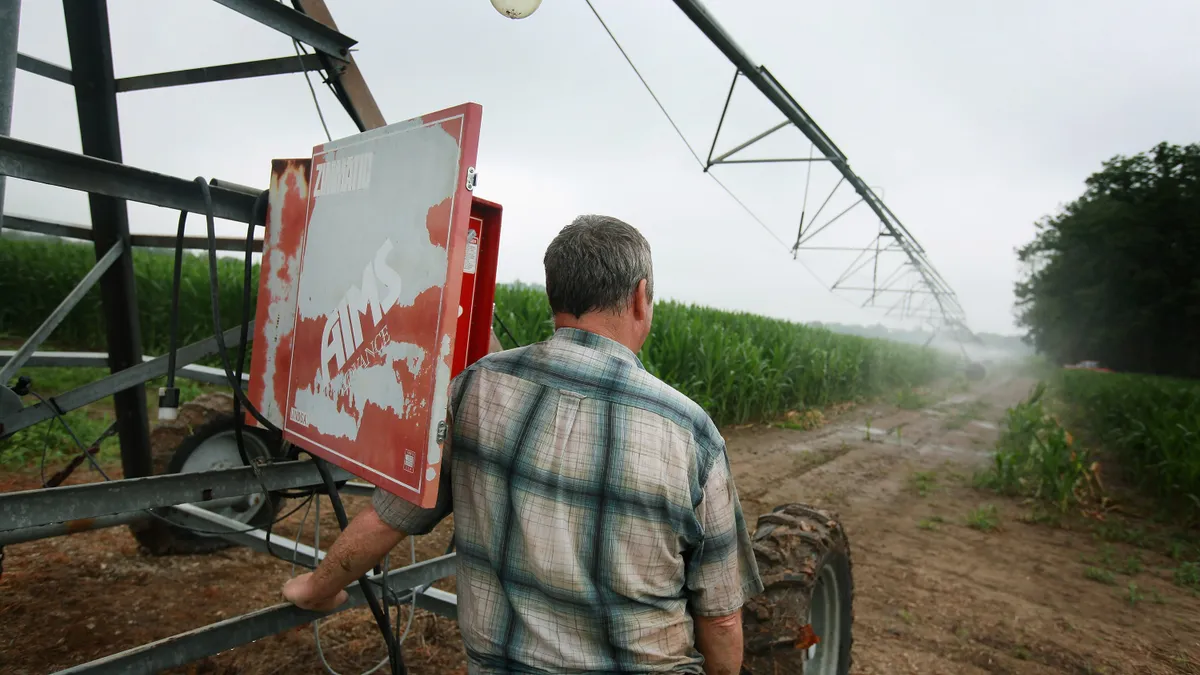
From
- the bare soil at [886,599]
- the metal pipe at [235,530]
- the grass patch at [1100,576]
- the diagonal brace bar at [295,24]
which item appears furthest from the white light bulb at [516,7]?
the grass patch at [1100,576]

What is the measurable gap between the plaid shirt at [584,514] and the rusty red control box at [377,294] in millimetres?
181

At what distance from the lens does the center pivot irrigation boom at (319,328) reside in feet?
4.13

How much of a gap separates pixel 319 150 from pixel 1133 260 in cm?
3252

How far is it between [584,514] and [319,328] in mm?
842

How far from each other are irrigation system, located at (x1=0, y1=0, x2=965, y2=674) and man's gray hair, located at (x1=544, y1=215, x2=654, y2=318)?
0.95m

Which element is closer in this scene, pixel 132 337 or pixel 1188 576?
pixel 132 337

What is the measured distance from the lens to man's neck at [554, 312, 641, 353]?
1.42m

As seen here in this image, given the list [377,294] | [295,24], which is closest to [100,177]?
[377,294]

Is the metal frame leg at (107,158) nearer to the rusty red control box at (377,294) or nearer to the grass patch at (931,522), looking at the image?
the rusty red control box at (377,294)

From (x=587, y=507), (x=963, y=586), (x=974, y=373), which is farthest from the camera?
(x=974, y=373)

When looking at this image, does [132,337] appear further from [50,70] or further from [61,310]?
[50,70]

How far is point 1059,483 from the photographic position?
21.1 feet

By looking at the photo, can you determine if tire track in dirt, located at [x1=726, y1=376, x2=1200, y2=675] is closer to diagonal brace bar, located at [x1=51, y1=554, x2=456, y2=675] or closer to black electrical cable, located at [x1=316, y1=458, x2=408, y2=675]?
black electrical cable, located at [x1=316, y1=458, x2=408, y2=675]

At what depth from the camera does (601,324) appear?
1.42 m
